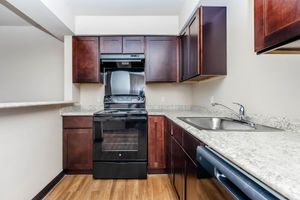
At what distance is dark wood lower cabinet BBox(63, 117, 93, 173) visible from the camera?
3.21m

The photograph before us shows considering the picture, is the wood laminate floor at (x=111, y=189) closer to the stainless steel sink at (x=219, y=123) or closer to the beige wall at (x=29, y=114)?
the beige wall at (x=29, y=114)

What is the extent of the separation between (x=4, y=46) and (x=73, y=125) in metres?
2.02

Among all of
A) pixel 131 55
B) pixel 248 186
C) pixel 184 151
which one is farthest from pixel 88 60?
pixel 248 186

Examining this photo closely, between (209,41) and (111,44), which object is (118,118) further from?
(209,41)

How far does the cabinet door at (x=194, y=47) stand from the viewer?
8.18 feet

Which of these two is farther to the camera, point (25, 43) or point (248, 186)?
point (25, 43)

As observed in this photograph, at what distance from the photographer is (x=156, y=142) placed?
3244mm

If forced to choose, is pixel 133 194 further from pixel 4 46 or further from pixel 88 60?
pixel 4 46

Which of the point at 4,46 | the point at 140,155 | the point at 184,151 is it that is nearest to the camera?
the point at 184,151

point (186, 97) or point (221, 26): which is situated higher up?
point (221, 26)

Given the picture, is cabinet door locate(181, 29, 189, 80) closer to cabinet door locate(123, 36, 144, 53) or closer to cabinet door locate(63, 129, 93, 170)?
cabinet door locate(123, 36, 144, 53)

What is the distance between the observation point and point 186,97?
3.94 metres

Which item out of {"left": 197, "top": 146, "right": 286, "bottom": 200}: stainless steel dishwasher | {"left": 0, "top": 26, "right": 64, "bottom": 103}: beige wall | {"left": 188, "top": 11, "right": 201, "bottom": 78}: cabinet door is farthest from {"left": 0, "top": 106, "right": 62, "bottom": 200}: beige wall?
{"left": 188, "top": 11, "right": 201, "bottom": 78}: cabinet door

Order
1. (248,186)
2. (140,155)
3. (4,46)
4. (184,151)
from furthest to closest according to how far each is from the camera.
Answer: (4,46), (140,155), (184,151), (248,186)
